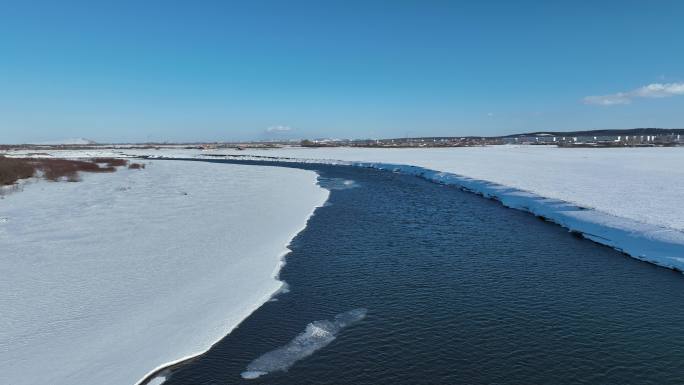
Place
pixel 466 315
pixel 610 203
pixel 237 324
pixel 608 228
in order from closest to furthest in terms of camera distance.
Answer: pixel 237 324
pixel 466 315
pixel 608 228
pixel 610 203

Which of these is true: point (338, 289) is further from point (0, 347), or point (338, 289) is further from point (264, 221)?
point (264, 221)

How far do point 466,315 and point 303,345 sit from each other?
11.6 feet

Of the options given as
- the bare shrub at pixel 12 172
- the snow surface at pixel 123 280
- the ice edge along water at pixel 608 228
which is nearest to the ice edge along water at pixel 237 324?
the snow surface at pixel 123 280

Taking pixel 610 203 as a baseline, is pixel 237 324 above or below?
below

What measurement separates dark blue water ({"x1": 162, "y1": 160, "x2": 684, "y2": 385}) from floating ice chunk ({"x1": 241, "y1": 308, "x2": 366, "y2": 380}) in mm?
113

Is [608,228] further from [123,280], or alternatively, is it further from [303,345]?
[123,280]

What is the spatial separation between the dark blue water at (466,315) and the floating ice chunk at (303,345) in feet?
0.37

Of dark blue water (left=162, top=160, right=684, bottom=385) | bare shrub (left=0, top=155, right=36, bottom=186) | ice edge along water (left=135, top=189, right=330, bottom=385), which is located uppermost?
bare shrub (left=0, top=155, right=36, bottom=186)

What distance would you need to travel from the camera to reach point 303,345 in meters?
7.66

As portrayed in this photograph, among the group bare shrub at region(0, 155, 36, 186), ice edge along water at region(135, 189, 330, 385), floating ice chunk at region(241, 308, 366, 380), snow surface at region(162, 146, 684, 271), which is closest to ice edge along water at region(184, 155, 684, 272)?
snow surface at region(162, 146, 684, 271)

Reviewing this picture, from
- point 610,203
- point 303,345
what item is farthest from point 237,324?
point 610,203

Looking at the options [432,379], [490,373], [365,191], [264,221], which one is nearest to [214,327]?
[432,379]

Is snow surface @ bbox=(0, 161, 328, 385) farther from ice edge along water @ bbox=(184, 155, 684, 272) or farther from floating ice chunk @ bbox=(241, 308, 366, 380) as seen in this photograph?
ice edge along water @ bbox=(184, 155, 684, 272)

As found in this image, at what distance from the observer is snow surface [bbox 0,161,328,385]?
6695 millimetres
